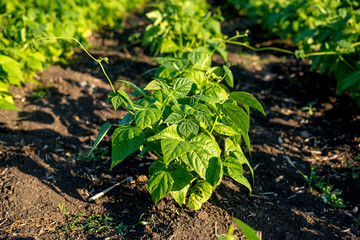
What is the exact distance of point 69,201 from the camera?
93.6 inches

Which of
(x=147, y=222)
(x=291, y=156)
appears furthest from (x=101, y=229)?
(x=291, y=156)

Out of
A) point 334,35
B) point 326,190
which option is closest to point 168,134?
point 326,190

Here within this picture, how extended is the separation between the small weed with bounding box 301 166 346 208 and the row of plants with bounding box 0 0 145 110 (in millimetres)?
2894

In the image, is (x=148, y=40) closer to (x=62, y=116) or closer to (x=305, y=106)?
(x=62, y=116)

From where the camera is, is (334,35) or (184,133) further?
(334,35)

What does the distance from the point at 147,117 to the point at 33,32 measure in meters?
2.75

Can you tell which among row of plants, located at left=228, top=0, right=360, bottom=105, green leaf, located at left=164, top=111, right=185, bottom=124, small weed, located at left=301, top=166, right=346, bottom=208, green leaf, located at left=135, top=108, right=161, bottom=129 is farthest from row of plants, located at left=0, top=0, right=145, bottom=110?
row of plants, located at left=228, top=0, right=360, bottom=105

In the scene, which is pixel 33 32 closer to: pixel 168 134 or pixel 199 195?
pixel 168 134

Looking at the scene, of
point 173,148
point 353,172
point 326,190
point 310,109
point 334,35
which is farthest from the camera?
point 310,109

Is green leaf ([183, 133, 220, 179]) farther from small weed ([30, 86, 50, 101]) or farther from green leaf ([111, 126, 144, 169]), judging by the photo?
small weed ([30, 86, 50, 101])

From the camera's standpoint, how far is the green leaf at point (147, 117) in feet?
5.94

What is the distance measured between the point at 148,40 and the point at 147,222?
2833mm

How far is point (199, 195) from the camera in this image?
7.21 ft

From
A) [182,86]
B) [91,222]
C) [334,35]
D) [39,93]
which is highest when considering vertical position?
[334,35]
